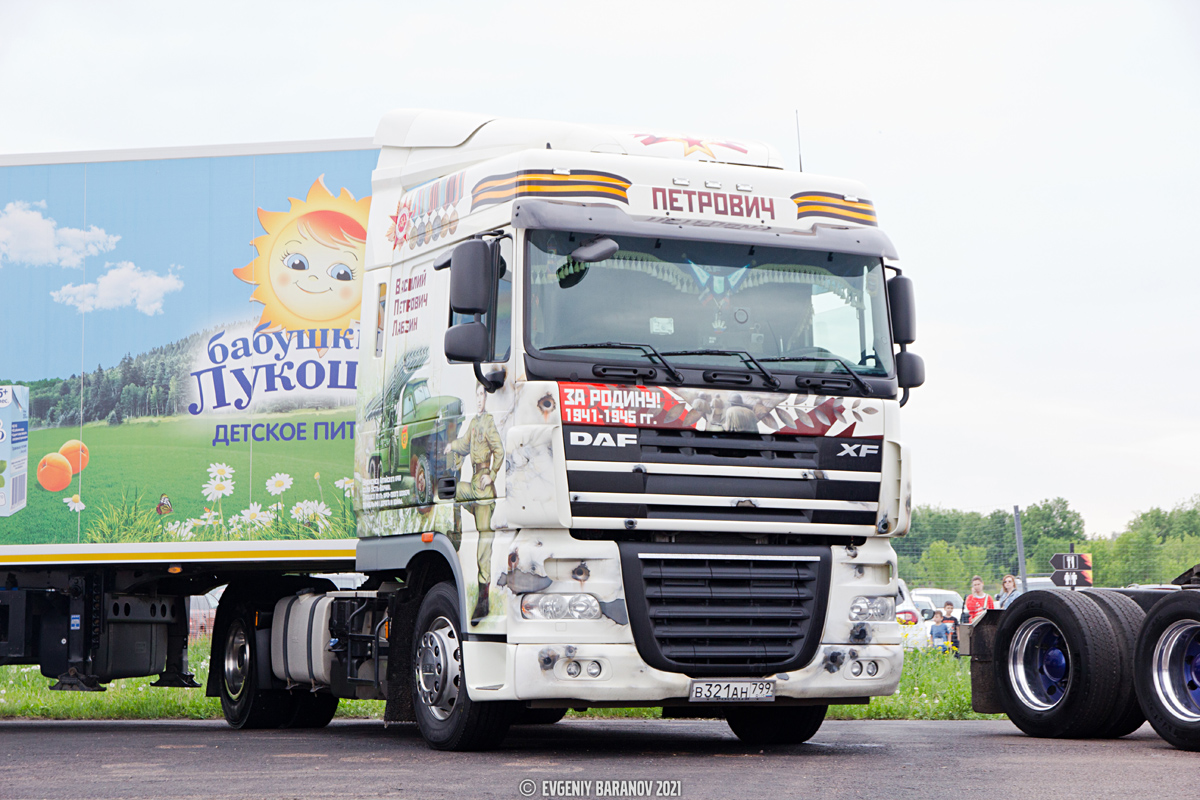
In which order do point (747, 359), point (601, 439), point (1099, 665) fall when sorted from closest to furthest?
1. point (601, 439)
2. point (747, 359)
3. point (1099, 665)

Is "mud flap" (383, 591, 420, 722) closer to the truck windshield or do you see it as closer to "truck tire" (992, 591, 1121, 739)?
the truck windshield

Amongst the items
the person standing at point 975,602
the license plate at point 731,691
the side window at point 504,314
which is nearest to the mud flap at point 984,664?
the license plate at point 731,691

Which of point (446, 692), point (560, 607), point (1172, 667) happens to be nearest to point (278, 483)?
point (446, 692)

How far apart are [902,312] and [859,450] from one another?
962mm

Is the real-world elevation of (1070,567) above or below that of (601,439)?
below

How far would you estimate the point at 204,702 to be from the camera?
15352mm

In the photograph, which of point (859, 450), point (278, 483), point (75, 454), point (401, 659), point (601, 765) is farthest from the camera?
point (75, 454)

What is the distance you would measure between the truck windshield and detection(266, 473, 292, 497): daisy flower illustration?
138 inches

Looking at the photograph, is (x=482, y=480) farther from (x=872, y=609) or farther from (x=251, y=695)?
(x=251, y=695)

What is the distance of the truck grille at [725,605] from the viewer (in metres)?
8.66

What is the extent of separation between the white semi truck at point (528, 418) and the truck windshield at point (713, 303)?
2 centimetres

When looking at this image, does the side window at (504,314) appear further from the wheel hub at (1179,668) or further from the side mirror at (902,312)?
the wheel hub at (1179,668)

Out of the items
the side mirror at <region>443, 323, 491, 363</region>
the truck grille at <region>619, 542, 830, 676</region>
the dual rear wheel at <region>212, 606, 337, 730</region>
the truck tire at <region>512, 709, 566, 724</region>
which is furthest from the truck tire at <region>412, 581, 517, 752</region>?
the dual rear wheel at <region>212, 606, 337, 730</region>

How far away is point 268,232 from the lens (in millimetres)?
11625
